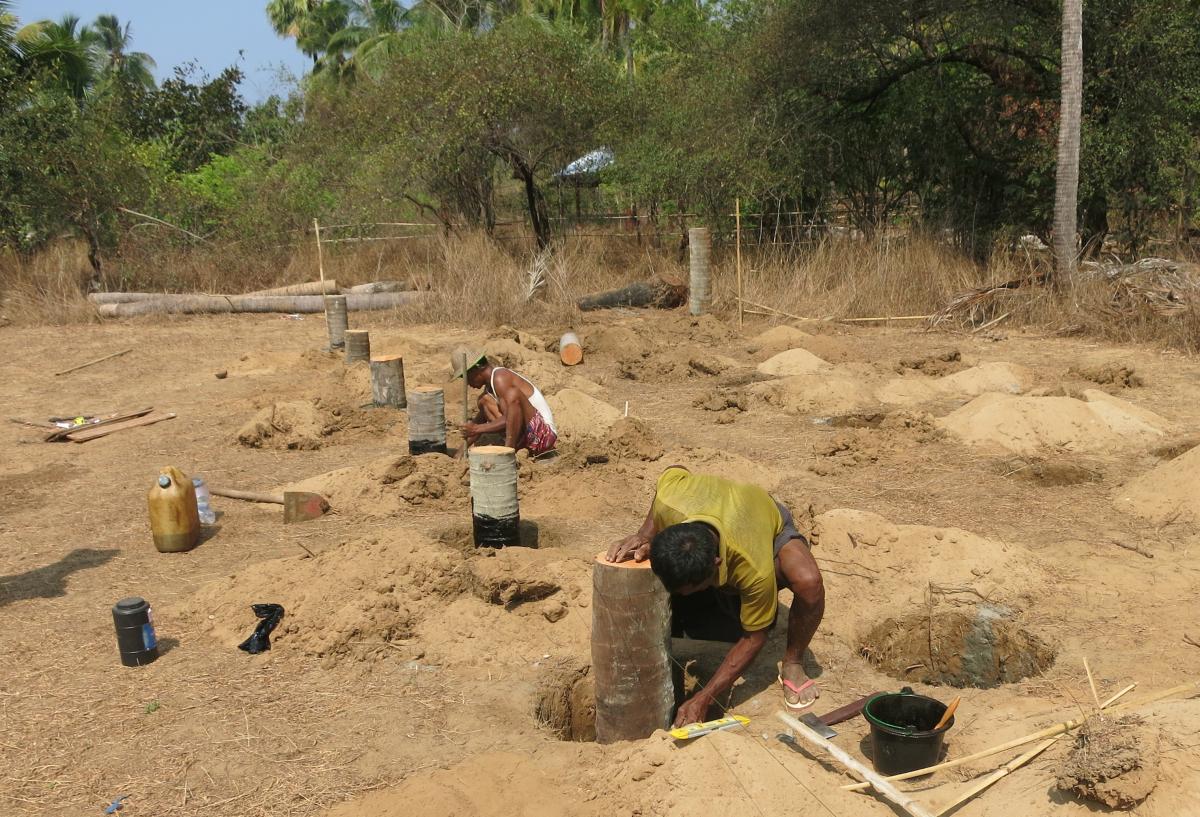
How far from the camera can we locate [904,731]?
3.04 m

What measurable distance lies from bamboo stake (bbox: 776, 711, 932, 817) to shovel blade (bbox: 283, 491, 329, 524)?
3.58 m

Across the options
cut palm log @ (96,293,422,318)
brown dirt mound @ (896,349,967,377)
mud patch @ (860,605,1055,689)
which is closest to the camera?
mud patch @ (860,605,1055,689)

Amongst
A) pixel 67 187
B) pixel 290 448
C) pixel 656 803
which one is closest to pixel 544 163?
pixel 67 187

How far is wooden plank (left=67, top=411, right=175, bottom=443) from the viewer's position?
8.00 m

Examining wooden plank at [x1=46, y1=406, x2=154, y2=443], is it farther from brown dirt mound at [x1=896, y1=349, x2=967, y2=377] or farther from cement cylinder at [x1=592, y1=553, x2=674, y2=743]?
brown dirt mound at [x1=896, y1=349, x2=967, y2=377]

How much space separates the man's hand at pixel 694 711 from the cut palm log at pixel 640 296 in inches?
433

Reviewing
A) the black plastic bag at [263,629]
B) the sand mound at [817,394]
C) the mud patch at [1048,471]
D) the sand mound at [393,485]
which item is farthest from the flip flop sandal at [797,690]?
the sand mound at [817,394]

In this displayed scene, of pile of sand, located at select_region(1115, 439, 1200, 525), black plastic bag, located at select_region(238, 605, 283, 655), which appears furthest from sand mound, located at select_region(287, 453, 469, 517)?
pile of sand, located at select_region(1115, 439, 1200, 525)

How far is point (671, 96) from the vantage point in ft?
50.5

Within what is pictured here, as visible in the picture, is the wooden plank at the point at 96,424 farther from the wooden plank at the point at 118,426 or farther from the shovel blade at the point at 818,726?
the shovel blade at the point at 818,726

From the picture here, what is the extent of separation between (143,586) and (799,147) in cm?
1131

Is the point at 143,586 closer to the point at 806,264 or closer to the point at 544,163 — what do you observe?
the point at 806,264

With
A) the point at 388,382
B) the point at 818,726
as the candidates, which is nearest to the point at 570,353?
the point at 388,382

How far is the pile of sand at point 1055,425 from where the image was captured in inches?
262
